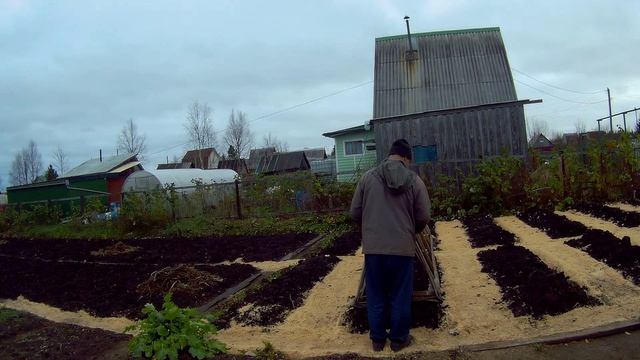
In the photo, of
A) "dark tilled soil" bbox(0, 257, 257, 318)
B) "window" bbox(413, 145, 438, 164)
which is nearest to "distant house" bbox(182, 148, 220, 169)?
"window" bbox(413, 145, 438, 164)

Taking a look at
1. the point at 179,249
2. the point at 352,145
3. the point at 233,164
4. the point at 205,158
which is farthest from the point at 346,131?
the point at 205,158

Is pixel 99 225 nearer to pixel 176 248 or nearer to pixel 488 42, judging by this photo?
pixel 176 248

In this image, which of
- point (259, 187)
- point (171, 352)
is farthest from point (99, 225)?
point (171, 352)

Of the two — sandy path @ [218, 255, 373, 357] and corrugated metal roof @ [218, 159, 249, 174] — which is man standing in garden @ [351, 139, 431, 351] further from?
corrugated metal roof @ [218, 159, 249, 174]

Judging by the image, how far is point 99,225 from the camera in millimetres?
17234

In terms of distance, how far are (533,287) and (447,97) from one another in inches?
717

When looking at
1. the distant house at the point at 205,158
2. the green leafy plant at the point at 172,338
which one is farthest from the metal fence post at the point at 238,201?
the distant house at the point at 205,158

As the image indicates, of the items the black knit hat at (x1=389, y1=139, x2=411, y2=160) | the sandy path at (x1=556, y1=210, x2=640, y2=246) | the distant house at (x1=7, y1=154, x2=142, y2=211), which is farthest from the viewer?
the distant house at (x1=7, y1=154, x2=142, y2=211)

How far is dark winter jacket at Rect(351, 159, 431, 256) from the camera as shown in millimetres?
4188

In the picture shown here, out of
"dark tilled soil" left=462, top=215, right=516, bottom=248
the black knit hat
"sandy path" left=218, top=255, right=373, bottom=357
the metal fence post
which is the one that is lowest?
"sandy path" left=218, top=255, right=373, bottom=357

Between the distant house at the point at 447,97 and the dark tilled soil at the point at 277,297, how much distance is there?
7872 mm

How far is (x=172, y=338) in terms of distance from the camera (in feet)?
13.5

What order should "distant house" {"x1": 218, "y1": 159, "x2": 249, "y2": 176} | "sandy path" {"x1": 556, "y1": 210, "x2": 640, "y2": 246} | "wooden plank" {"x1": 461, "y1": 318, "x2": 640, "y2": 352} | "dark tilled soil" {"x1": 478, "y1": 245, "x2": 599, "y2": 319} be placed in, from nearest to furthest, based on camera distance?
"wooden plank" {"x1": 461, "y1": 318, "x2": 640, "y2": 352} → "dark tilled soil" {"x1": 478, "y1": 245, "x2": 599, "y2": 319} → "sandy path" {"x1": 556, "y1": 210, "x2": 640, "y2": 246} → "distant house" {"x1": 218, "y1": 159, "x2": 249, "y2": 176}

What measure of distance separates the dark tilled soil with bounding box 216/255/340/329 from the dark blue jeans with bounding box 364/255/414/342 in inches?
53.2
